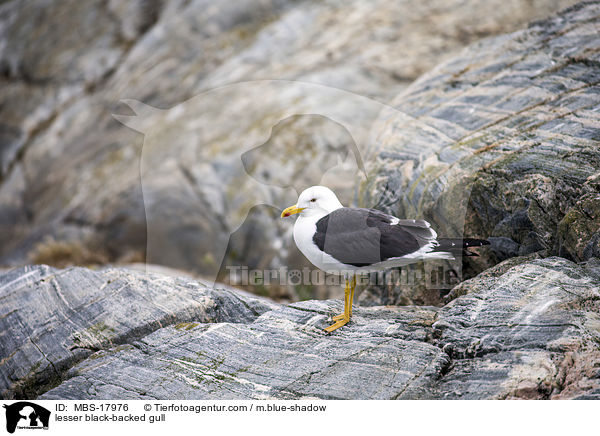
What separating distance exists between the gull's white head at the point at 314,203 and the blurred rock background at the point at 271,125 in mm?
1412

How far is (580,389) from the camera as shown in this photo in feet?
11.5

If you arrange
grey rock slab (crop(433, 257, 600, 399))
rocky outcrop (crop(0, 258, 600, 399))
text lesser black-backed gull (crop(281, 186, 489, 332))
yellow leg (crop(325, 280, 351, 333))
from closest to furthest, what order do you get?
grey rock slab (crop(433, 257, 600, 399))
rocky outcrop (crop(0, 258, 600, 399))
text lesser black-backed gull (crop(281, 186, 489, 332))
yellow leg (crop(325, 280, 351, 333))

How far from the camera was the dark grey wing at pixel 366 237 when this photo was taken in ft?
15.8

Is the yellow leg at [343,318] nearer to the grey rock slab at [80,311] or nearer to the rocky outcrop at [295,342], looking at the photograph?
the rocky outcrop at [295,342]

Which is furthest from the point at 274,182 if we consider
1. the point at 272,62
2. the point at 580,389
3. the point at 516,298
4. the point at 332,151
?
the point at 580,389

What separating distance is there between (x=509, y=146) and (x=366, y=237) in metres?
2.14

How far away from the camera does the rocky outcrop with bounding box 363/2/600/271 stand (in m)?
5.06

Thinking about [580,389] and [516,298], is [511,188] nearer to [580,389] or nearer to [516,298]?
[516,298]

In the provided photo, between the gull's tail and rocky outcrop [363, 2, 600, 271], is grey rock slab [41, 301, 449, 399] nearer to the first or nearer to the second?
the gull's tail

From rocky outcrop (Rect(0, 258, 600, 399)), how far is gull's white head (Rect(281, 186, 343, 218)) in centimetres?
107

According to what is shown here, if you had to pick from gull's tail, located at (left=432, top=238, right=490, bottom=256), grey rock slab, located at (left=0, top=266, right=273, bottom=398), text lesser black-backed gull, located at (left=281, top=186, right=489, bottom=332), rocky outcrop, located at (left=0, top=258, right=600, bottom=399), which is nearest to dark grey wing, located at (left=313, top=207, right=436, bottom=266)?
text lesser black-backed gull, located at (left=281, top=186, right=489, bottom=332)

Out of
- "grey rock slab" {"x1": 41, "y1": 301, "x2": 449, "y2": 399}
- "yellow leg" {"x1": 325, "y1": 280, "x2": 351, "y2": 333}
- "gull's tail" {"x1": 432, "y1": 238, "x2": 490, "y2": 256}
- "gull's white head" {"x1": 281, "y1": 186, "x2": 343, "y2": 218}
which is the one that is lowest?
"grey rock slab" {"x1": 41, "y1": 301, "x2": 449, "y2": 399}
